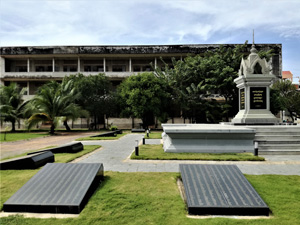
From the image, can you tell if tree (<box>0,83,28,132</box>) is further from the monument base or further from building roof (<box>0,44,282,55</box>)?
the monument base

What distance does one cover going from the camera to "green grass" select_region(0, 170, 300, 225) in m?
3.45

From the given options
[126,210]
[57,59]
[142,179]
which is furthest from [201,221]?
[57,59]

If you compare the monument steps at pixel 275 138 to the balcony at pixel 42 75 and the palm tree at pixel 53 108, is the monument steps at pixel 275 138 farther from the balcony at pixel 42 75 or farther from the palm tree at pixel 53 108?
the balcony at pixel 42 75

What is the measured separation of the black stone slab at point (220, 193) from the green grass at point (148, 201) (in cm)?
20

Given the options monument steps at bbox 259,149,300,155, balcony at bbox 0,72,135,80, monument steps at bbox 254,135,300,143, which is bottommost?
monument steps at bbox 259,149,300,155

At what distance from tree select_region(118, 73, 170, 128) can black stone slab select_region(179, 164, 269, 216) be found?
1959 centimetres

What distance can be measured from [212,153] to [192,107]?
17092 millimetres

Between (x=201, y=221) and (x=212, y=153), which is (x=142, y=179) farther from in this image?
(x=212, y=153)

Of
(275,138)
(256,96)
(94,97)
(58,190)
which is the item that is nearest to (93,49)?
(94,97)

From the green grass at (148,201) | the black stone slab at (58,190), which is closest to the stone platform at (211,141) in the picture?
the green grass at (148,201)

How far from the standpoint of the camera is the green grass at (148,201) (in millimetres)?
3445

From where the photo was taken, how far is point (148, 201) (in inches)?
163

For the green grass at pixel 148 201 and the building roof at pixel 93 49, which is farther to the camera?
the building roof at pixel 93 49

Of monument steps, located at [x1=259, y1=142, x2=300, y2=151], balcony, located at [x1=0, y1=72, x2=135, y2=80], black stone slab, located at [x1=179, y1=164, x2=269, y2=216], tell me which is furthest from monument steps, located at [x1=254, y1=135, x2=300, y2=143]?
balcony, located at [x1=0, y1=72, x2=135, y2=80]
